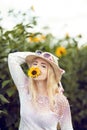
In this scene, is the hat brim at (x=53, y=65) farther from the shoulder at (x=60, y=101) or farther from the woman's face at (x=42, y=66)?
the shoulder at (x=60, y=101)

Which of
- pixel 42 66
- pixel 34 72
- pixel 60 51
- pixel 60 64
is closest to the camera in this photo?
pixel 34 72

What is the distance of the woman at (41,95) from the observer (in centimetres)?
536

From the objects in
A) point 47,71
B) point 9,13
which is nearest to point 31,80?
point 47,71

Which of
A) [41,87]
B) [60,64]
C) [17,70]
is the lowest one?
[60,64]

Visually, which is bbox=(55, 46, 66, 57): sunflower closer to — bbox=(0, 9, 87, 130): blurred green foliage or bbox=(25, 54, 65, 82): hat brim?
bbox=(0, 9, 87, 130): blurred green foliage

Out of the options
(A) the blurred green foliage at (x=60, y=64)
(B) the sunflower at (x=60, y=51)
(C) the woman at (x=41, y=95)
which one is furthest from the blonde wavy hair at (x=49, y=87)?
(B) the sunflower at (x=60, y=51)

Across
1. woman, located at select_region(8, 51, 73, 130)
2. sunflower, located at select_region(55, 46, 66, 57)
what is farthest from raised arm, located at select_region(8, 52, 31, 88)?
sunflower, located at select_region(55, 46, 66, 57)

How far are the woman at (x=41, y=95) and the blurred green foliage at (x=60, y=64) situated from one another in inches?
26.5

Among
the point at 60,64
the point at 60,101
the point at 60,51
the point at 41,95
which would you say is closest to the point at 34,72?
the point at 41,95

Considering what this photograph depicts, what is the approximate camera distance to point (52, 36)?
830cm

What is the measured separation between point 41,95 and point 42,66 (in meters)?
0.27

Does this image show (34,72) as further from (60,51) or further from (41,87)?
(60,51)

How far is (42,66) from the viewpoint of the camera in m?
5.45

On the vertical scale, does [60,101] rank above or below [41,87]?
below
